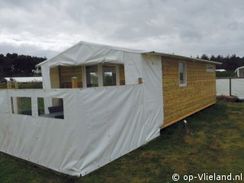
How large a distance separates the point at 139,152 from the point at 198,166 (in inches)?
53.5

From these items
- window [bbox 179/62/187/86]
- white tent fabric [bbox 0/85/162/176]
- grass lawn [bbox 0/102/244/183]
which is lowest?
grass lawn [bbox 0/102/244/183]

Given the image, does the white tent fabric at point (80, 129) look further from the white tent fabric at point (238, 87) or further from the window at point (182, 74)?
the white tent fabric at point (238, 87)

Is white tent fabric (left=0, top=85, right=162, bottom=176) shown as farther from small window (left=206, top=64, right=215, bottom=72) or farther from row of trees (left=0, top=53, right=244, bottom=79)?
row of trees (left=0, top=53, right=244, bottom=79)

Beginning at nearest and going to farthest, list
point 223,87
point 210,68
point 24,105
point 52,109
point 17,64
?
1. point 24,105
2. point 52,109
3. point 210,68
4. point 223,87
5. point 17,64

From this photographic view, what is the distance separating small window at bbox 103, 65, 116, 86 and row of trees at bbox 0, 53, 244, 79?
4501cm

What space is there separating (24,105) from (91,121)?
1.91 meters

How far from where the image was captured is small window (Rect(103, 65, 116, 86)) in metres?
7.23

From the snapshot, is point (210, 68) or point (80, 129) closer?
point (80, 129)

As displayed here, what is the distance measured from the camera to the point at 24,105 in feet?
16.8

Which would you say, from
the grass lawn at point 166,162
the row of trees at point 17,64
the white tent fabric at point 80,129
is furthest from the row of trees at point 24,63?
the white tent fabric at point 80,129

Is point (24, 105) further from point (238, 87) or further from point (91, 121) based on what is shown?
point (238, 87)

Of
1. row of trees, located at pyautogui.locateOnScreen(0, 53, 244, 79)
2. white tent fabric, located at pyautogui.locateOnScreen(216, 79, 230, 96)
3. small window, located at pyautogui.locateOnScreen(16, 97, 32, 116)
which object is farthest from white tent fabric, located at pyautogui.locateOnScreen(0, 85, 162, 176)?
row of trees, located at pyautogui.locateOnScreen(0, 53, 244, 79)

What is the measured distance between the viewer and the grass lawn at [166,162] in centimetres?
404

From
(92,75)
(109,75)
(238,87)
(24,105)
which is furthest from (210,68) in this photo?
(24,105)
